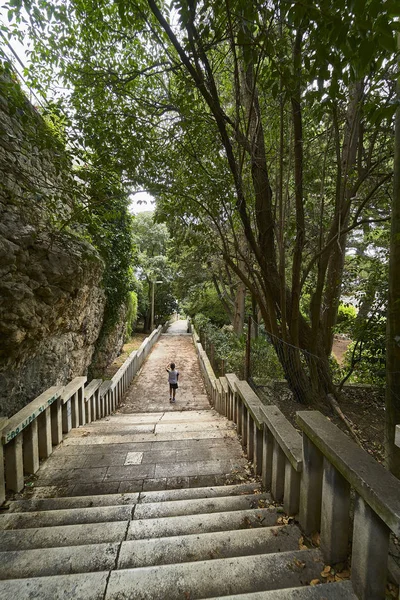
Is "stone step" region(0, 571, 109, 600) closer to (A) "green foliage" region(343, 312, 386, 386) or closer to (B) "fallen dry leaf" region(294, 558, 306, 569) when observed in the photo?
(B) "fallen dry leaf" region(294, 558, 306, 569)

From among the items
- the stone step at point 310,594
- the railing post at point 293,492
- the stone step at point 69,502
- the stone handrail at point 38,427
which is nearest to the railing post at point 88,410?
the stone handrail at point 38,427

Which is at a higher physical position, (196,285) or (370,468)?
(196,285)

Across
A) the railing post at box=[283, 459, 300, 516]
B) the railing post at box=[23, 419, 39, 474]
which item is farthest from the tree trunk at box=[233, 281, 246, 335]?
the railing post at box=[283, 459, 300, 516]

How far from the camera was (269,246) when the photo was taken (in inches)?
173

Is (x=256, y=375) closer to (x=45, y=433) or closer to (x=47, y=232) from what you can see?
(x=45, y=433)

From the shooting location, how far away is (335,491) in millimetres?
1563

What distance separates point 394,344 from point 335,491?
1.50m

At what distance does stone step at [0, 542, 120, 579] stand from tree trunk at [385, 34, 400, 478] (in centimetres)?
238

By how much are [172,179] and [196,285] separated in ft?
30.6

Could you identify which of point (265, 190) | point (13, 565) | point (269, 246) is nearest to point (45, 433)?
point (13, 565)

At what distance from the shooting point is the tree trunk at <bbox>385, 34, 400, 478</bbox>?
95.7 inches

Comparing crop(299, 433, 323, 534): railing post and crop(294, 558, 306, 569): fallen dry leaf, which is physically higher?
crop(299, 433, 323, 534): railing post

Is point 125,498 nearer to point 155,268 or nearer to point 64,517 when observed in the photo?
point 64,517

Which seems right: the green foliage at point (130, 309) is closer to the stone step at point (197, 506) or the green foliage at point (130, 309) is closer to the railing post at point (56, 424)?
the railing post at point (56, 424)
